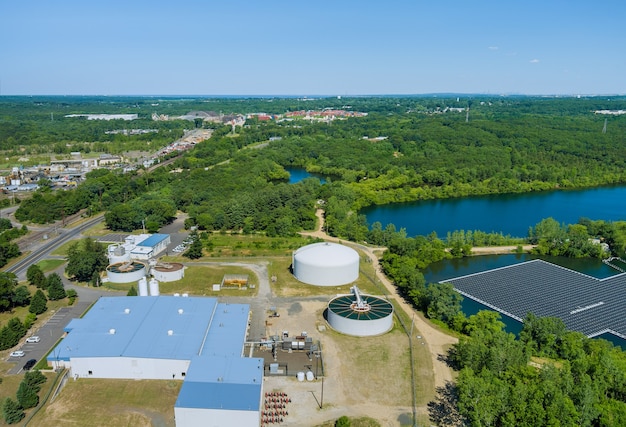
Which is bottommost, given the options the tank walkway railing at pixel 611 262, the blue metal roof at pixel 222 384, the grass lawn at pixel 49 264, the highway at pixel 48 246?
the tank walkway railing at pixel 611 262

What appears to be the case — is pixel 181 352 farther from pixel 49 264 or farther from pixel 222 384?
pixel 49 264

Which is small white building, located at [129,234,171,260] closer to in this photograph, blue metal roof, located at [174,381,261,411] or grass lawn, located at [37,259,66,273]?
grass lawn, located at [37,259,66,273]

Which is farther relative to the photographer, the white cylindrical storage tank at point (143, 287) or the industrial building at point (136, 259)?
the industrial building at point (136, 259)

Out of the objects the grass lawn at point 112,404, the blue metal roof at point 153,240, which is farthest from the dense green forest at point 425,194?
the grass lawn at point 112,404

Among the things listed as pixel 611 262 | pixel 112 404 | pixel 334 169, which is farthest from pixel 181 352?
pixel 334 169

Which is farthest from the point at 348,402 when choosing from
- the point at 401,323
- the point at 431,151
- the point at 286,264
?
the point at 431,151

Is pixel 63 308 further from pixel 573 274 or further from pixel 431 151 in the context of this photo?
pixel 431 151

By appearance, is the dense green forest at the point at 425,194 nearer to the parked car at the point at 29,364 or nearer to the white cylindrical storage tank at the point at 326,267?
the white cylindrical storage tank at the point at 326,267
